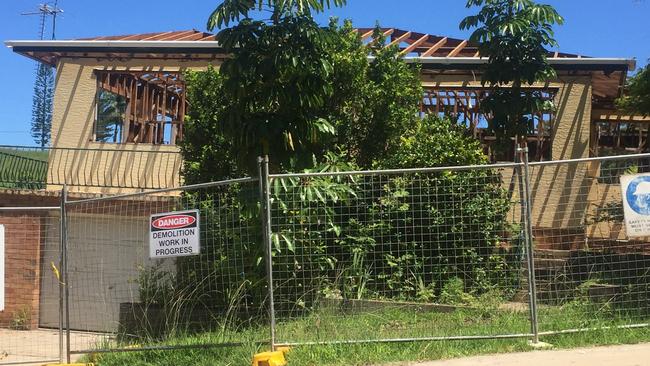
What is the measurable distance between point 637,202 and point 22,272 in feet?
33.3

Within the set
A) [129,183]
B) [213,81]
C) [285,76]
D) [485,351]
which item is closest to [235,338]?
[485,351]

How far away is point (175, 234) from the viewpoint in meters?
6.43

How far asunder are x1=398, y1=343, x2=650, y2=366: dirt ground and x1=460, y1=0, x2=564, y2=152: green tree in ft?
16.6

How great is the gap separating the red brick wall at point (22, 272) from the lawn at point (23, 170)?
109 cm

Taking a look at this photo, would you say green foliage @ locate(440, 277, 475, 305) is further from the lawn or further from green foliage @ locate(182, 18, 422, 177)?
the lawn

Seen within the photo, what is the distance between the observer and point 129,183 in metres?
13.3

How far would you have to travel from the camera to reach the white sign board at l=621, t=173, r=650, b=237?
6.00 metres

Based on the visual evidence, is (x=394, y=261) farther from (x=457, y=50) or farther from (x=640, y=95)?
(x=457, y=50)

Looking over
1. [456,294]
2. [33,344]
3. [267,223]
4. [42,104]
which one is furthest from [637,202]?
[42,104]

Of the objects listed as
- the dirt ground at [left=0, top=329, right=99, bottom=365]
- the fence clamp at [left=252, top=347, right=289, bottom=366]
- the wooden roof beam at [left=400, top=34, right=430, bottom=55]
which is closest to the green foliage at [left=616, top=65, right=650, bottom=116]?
the wooden roof beam at [left=400, top=34, right=430, bottom=55]

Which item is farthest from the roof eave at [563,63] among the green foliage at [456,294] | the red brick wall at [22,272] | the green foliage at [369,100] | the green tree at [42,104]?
the green tree at [42,104]

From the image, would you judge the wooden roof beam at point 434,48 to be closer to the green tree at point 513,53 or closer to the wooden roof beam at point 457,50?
the wooden roof beam at point 457,50

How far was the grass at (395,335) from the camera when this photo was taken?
5.77m

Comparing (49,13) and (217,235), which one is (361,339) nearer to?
(217,235)
